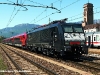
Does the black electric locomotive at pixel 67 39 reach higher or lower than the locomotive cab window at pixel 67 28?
lower

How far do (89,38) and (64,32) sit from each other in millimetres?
27479

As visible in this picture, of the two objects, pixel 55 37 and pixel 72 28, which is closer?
pixel 72 28

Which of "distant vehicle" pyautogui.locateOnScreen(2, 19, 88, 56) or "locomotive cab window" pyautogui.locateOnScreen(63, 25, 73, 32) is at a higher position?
"locomotive cab window" pyautogui.locateOnScreen(63, 25, 73, 32)

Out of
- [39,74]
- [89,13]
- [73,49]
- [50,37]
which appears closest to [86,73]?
[39,74]

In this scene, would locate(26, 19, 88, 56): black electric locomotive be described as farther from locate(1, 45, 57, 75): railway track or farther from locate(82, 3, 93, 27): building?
locate(82, 3, 93, 27): building

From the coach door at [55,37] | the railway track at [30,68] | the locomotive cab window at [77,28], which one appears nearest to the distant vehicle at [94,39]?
the locomotive cab window at [77,28]

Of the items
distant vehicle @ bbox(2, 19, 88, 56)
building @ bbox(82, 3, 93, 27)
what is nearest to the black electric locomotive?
distant vehicle @ bbox(2, 19, 88, 56)

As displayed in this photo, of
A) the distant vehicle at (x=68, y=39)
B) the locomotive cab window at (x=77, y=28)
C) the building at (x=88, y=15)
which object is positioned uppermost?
the building at (x=88, y=15)

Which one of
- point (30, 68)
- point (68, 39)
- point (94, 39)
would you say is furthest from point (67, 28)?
point (94, 39)

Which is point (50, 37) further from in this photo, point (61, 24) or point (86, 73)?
point (86, 73)

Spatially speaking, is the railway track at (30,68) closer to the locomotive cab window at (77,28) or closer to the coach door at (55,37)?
the coach door at (55,37)

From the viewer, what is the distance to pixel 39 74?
14031mm

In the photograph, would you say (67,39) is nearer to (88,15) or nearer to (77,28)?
(77,28)

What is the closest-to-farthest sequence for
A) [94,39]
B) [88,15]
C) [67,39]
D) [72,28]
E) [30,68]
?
[30,68], [67,39], [72,28], [94,39], [88,15]
